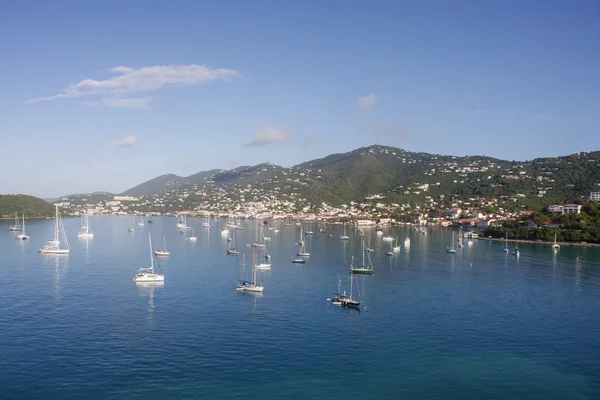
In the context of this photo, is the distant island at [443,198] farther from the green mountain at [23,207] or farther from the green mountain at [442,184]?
the green mountain at [23,207]

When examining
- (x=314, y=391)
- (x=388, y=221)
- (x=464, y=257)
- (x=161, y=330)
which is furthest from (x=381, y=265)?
(x=388, y=221)

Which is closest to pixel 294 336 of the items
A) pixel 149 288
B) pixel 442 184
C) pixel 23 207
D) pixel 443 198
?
pixel 149 288

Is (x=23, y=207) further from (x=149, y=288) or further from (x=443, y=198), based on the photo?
(x=443, y=198)

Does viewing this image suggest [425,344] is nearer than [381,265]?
Yes

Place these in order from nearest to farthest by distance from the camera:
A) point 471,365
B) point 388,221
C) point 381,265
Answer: point 471,365, point 381,265, point 388,221

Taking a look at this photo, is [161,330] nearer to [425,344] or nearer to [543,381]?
[425,344]

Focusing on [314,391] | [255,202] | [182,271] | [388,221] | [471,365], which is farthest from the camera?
[255,202]

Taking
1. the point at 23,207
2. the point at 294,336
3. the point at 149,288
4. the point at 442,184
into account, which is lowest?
the point at 294,336
